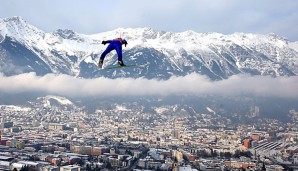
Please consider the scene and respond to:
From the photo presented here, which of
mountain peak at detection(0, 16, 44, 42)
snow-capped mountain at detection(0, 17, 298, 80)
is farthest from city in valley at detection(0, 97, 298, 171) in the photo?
mountain peak at detection(0, 16, 44, 42)

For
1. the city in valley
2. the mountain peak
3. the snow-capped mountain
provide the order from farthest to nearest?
1. the mountain peak
2. the snow-capped mountain
3. the city in valley

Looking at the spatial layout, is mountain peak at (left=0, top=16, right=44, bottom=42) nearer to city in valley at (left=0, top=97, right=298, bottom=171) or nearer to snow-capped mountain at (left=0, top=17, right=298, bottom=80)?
snow-capped mountain at (left=0, top=17, right=298, bottom=80)

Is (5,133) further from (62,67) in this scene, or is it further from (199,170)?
(62,67)

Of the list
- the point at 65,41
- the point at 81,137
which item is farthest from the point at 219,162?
the point at 65,41

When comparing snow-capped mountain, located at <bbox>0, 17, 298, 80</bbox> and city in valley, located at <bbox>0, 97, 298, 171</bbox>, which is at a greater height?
snow-capped mountain, located at <bbox>0, 17, 298, 80</bbox>

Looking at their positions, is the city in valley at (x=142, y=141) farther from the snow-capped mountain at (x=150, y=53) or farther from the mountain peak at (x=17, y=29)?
the mountain peak at (x=17, y=29)

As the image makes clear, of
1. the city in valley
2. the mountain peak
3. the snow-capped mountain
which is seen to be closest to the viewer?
the city in valley

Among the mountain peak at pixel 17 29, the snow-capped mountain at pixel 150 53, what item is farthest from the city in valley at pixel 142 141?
the mountain peak at pixel 17 29

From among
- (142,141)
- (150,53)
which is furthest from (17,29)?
(142,141)
